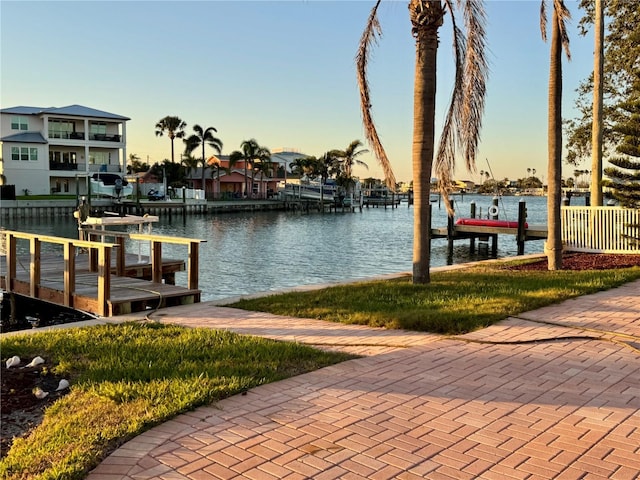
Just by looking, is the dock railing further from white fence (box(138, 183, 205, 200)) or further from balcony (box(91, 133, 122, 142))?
balcony (box(91, 133, 122, 142))

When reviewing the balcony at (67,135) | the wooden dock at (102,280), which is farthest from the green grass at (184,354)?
the balcony at (67,135)

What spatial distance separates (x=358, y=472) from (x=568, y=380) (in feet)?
8.60

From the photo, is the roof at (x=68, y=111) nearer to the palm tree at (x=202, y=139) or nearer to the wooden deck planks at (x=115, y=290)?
the palm tree at (x=202, y=139)

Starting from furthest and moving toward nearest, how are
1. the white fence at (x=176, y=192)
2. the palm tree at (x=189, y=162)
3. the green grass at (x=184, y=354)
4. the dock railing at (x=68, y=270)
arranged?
the palm tree at (x=189, y=162), the white fence at (x=176, y=192), the dock railing at (x=68, y=270), the green grass at (x=184, y=354)

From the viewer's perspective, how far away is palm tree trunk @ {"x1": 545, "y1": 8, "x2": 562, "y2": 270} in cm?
1220

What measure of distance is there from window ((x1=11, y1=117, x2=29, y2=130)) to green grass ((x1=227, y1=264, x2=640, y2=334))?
60.3m

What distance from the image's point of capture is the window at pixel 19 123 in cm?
6159

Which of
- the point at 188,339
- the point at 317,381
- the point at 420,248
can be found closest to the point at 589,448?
the point at 317,381

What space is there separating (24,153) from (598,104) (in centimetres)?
5581

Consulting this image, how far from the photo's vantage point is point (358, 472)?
11.2 feet

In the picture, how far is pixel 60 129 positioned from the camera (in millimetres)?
62188

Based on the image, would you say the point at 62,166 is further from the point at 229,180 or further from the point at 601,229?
the point at 601,229

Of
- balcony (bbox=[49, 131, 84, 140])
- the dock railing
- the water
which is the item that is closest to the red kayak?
the water

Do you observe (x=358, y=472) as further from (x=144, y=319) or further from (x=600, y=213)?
(x=600, y=213)
